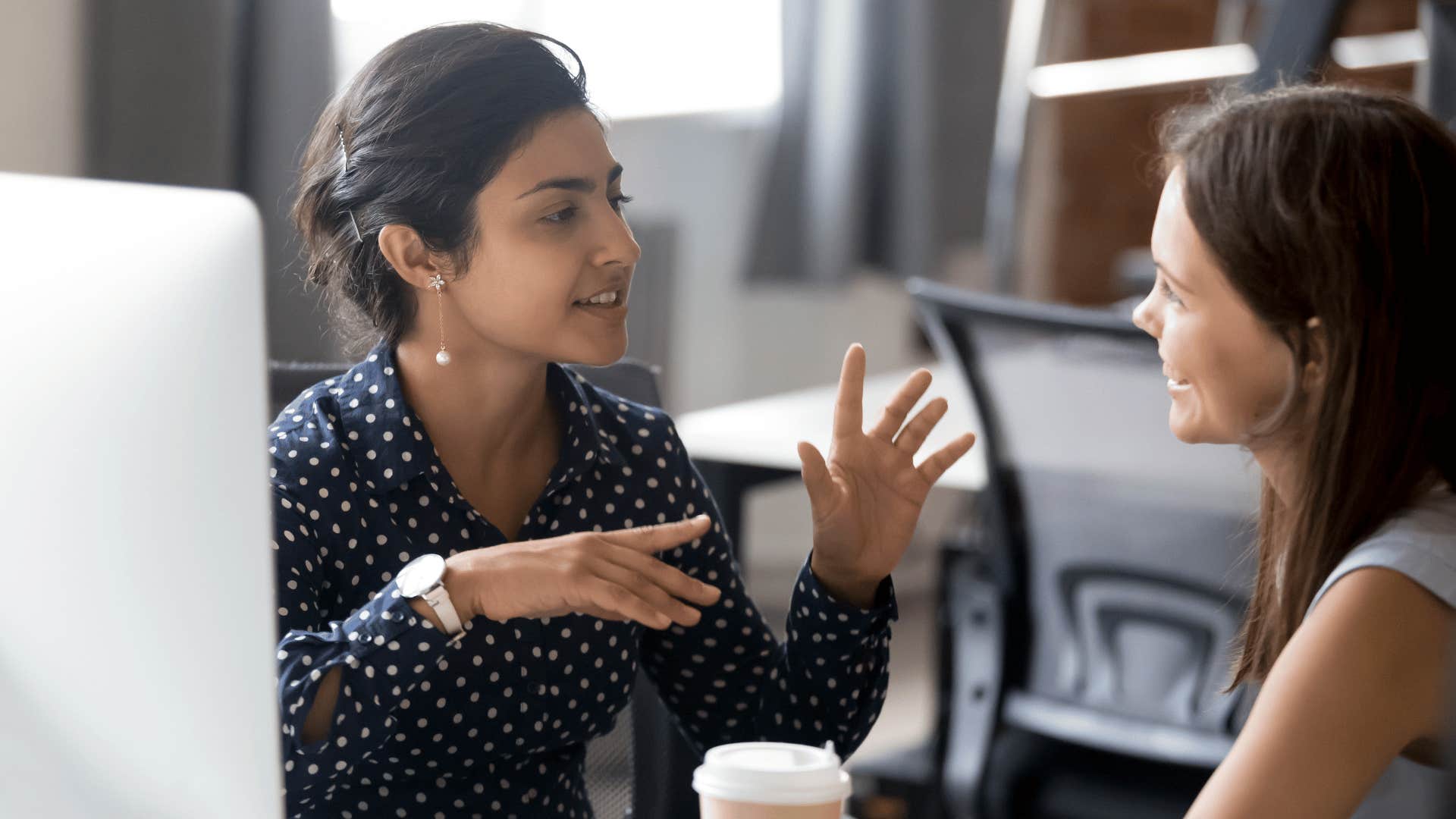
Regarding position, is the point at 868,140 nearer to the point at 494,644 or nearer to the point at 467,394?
the point at 467,394

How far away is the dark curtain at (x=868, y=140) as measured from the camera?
3.51m

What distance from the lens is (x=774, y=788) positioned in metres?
0.67

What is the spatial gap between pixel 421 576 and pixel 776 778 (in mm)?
277

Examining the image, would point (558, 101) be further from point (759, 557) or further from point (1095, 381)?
point (759, 557)

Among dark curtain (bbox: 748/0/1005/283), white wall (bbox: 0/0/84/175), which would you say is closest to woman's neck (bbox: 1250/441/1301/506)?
white wall (bbox: 0/0/84/175)

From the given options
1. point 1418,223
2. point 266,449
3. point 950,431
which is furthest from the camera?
point 950,431

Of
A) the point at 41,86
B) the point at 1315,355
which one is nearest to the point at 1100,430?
the point at 1315,355

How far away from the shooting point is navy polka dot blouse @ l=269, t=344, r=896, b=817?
3.16ft

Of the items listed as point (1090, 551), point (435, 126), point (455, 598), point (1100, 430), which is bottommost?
point (1090, 551)

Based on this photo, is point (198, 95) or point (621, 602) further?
point (198, 95)

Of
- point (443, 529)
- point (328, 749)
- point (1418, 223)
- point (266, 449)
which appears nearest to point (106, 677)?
point (266, 449)

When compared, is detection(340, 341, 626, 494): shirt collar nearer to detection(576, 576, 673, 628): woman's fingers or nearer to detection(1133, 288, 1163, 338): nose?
detection(576, 576, 673, 628): woman's fingers

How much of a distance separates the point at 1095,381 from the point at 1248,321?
0.79 metres

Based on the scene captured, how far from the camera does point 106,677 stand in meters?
0.60
